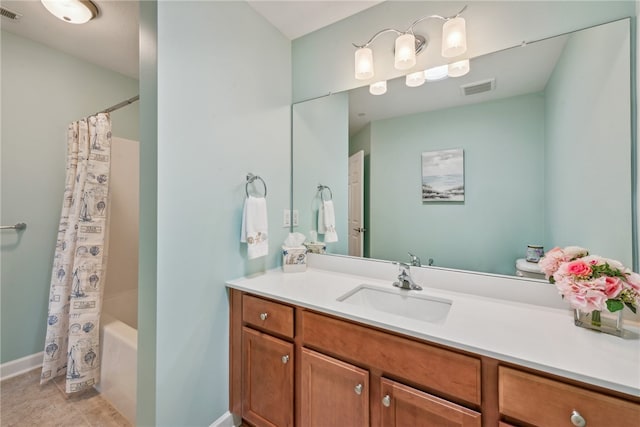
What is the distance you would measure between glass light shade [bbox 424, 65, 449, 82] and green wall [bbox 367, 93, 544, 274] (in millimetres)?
180

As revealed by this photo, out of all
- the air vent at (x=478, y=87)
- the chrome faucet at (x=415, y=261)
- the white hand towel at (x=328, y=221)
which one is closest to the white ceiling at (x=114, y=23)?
the air vent at (x=478, y=87)

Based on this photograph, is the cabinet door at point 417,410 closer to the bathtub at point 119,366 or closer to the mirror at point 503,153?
the mirror at point 503,153

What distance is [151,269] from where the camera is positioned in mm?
1139

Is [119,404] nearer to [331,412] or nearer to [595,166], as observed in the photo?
[331,412]

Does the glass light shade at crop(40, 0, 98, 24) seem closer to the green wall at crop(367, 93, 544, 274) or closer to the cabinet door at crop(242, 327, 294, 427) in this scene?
the green wall at crop(367, 93, 544, 274)

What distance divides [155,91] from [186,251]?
0.74m

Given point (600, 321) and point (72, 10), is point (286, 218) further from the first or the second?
point (72, 10)

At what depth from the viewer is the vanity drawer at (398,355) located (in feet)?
2.68

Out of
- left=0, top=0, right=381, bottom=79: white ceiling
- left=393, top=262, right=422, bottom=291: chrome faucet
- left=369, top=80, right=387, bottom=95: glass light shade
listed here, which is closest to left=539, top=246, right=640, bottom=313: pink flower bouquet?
left=393, top=262, right=422, bottom=291: chrome faucet

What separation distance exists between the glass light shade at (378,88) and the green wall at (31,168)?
2464 millimetres

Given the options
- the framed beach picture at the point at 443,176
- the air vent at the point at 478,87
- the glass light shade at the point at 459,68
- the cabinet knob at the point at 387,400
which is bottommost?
the cabinet knob at the point at 387,400

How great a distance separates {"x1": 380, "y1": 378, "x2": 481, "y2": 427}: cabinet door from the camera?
2.68 feet

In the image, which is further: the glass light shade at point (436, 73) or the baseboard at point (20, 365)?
the baseboard at point (20, 365)

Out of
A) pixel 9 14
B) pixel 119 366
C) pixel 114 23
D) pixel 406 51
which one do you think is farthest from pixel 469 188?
pixel 9 14
